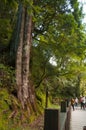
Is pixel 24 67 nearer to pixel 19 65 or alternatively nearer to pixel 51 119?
pixel 19 65

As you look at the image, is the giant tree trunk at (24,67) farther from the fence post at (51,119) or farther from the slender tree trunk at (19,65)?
the fence post at (51,119)

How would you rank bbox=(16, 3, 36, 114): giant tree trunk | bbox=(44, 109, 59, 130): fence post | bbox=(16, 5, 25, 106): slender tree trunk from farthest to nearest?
bbox=(16, 3, 36, 114): giant tree trunk
bbox=(16, 5, 25, 106): slender tree trunk
bbox=(44, 109, 59, 130): fence post

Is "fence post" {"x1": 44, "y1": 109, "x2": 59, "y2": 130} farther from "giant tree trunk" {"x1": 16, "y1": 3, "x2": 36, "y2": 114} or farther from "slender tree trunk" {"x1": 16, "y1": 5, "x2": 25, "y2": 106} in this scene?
"slender tree trunk" {"x1": 16, "y1": 5, "x2": 25, "y2": 106}

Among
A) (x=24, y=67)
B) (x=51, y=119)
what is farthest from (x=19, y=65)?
(x=51, y=119)

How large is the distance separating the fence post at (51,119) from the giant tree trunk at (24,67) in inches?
403

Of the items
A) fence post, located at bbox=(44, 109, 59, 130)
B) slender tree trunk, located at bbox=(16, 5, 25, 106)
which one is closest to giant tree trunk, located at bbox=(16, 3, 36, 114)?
slender tree trunk, located at bbox=(16, 5, 25, 106)

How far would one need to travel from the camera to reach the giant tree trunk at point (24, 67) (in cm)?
1415

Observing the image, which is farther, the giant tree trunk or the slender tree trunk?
the giant tree trunk

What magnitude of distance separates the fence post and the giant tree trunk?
10246mm

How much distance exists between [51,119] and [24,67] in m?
11.9

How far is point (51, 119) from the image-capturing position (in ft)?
10.6

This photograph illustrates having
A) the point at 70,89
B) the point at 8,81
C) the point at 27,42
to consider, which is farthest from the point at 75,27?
the point at 70,89

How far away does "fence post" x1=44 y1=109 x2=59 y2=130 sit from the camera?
3.20 metres

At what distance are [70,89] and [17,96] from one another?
3626 cm
